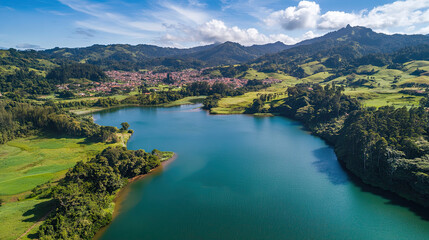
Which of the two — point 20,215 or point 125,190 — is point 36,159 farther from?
point 125,190

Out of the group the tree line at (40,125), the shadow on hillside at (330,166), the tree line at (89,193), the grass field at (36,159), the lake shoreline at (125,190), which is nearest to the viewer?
the tree line at (89,193)

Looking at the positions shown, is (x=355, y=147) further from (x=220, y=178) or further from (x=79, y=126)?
(x=79, y=126)

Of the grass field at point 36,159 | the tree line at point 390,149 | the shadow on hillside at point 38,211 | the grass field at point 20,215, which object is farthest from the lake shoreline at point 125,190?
the tree line at point 390,149

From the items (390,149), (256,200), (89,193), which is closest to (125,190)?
(89,193)

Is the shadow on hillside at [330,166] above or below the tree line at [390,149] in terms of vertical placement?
below

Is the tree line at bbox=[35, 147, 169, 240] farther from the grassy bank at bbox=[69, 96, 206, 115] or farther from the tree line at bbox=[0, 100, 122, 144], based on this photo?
the grassy bank at bbox=[69, 96, 206, 115]

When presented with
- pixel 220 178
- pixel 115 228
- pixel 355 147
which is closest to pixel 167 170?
pixel 220 178

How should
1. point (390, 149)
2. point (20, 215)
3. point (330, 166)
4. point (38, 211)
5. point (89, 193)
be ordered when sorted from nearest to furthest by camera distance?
1. point (20, 215)
2. point (38, 211)
3. point (89, 193)
4. point (390, 149)
5. point (330, 166)

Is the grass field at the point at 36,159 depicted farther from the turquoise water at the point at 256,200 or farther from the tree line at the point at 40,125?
the turquoise water at the point at 256,200

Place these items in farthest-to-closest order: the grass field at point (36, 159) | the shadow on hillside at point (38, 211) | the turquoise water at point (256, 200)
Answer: the grass field at point (36, 159) < the turquoise water at point (256, 200) < the shadow on hillside at point (38, 211)
